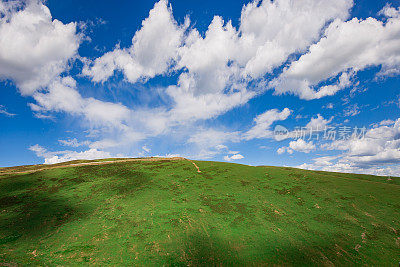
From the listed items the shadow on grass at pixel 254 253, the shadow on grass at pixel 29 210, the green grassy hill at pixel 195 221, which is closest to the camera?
the shadow on grass at pixel 254 253

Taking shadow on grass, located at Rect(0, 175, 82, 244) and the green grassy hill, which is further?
shadow on grass, located at Rect(0, 175, 82, 244)

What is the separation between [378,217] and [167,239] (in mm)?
34871

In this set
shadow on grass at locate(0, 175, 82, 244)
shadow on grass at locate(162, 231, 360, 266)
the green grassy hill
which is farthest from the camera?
shadow on grass at locate(0, 175, 82, 244)

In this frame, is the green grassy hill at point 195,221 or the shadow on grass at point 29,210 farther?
the shadow on grass at point 29,210

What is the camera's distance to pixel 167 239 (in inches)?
879

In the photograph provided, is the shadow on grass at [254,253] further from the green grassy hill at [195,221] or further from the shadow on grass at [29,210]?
the shadow on grass at [29,210]

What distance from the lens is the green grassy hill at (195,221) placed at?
19922 millimetres

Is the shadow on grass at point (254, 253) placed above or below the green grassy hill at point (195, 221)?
below

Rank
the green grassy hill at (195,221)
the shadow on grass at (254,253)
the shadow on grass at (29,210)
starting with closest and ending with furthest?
1. the shadow on grass at (254,253)
2. the green grassy hill at (195,221)
3. the shadow on grass at (29,210)

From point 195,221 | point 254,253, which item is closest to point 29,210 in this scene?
point 195,221

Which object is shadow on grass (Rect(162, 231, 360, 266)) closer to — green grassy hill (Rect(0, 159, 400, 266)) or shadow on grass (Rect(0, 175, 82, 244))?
green grassy hill (Rect(0, 159, 400, 266))

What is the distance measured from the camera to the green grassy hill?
19922 millimetres

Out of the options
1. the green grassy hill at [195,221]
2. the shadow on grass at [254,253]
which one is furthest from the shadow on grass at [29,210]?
the shadow on grass at [254,253]

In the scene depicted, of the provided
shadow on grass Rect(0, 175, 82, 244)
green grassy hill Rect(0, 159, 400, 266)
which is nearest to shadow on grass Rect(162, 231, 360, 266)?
green grassy hill Rect(0, 159, 400, 266)
